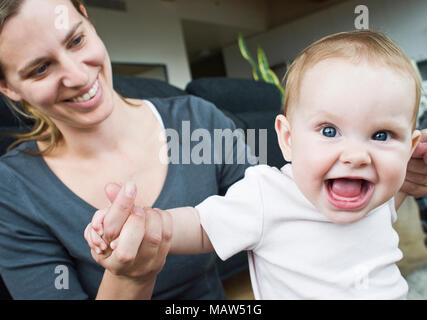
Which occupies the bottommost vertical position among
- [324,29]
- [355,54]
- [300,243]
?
[300,243]

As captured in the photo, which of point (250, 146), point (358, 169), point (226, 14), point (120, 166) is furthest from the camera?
point (226, 14)

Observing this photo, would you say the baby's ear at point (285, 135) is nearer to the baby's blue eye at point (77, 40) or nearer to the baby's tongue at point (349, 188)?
the baby's tongue at point (349, 188)

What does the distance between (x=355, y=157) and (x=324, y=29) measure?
0.28 meters

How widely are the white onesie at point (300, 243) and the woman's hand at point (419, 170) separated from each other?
5 cm

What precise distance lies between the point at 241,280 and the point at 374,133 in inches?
17.4

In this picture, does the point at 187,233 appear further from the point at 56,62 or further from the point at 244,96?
the point at 244,96

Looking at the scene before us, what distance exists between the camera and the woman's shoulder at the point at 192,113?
1.73ft

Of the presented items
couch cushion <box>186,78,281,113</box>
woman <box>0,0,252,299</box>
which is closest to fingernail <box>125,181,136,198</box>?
woman <box>0,0,252,299</box>

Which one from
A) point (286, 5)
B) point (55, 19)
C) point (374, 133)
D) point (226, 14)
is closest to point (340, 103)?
point (374, 133)

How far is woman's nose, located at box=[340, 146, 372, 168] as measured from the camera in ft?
0.79

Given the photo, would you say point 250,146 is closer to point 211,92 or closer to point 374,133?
point 211,92

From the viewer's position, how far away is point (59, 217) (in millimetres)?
446

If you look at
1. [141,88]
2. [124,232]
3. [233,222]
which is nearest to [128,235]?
[124,232]
